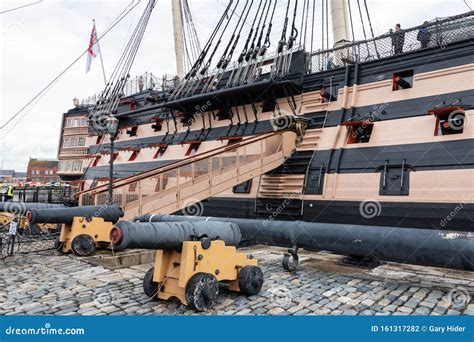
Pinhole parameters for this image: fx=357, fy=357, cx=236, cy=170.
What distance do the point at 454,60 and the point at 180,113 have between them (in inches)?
504

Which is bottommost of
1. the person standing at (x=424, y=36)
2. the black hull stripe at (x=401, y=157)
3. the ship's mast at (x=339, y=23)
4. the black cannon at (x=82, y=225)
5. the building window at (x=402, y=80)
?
the black cannon at (x=82, y=225)

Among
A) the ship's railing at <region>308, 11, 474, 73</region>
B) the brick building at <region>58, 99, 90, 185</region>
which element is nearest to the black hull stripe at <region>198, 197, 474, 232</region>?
the ship's railing at <region>308, 11, 474, 73</region>

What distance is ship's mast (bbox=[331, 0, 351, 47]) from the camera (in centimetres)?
1413

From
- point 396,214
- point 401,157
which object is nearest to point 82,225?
point 396,214

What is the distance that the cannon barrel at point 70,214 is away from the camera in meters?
8.84

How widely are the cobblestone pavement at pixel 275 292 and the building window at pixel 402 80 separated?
19.1ft

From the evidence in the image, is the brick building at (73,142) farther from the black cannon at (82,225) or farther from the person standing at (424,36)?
the person standing at (424,36)

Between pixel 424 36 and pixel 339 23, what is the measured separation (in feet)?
12.7

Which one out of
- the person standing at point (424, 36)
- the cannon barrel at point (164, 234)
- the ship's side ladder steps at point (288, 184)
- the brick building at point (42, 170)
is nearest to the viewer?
the cannon barrel at point (164, 234)

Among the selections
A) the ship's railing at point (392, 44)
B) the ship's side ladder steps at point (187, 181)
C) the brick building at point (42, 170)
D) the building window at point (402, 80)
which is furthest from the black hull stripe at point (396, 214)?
the brick building at point (42, 170)

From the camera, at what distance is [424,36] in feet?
36.8

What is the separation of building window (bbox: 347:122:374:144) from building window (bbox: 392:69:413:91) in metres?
1.46

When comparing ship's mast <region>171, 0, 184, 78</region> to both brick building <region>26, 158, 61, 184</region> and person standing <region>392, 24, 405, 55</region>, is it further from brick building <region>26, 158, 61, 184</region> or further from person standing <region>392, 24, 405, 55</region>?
brick building <region>26, 158, 61, 184</region>

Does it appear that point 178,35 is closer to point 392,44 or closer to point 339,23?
point 339,23
